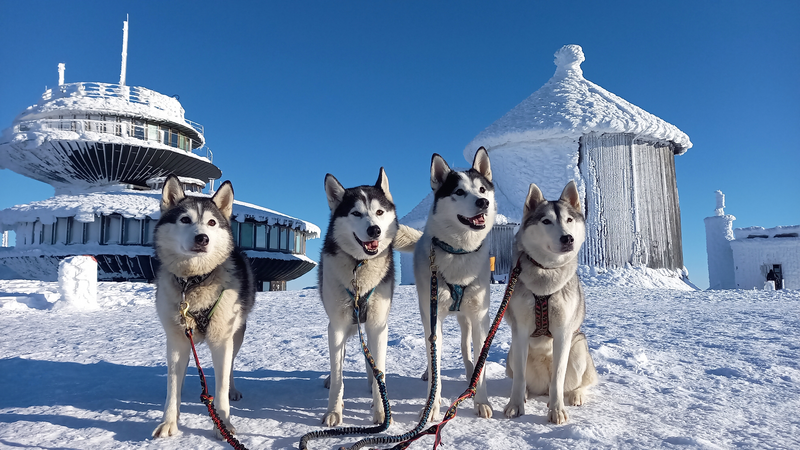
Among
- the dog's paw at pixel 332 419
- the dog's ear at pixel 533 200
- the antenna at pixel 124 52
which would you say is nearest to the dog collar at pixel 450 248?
the dog's ear at pixel 533 200

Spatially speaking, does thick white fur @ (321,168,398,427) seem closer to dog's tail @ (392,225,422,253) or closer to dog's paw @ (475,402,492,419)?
dog's tail @ (392,225,422,253)

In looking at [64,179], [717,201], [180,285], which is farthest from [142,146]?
[717,201]

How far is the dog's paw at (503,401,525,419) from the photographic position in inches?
102

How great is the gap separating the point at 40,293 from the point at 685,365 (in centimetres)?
1118

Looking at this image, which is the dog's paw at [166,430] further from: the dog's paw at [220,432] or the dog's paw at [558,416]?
the dog's paw at [558,416]

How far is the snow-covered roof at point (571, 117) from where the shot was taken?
16.8 m

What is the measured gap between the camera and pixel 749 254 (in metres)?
20.4

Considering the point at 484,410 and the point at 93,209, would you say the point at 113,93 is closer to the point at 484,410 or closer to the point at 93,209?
the point at 93,209

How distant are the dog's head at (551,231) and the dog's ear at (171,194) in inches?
82.2

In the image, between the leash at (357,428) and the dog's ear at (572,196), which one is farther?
the dog's ear at (572,196)

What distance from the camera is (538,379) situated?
9.62ft

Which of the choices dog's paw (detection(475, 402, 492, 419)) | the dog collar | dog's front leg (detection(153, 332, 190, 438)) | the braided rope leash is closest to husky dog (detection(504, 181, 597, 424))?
dog's paw (detection(475, 402, 492, 419))

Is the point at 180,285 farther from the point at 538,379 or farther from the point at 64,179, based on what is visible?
the point at 64,179

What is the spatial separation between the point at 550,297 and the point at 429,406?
945 mm
